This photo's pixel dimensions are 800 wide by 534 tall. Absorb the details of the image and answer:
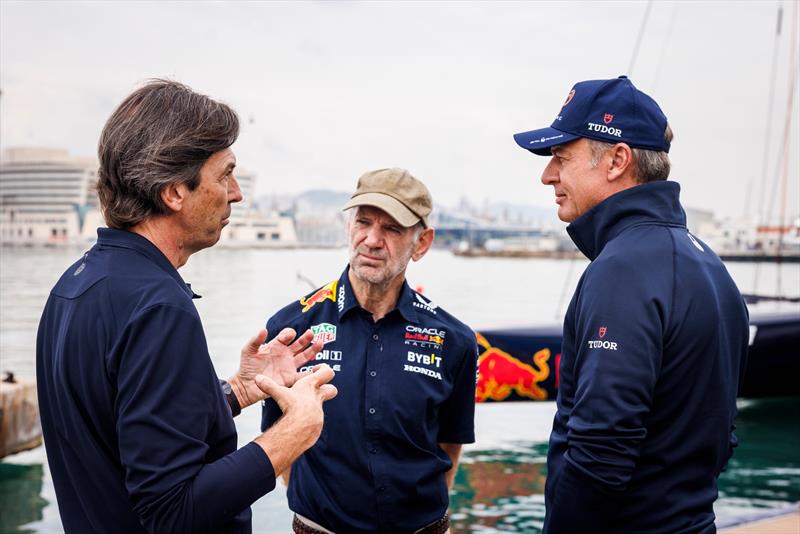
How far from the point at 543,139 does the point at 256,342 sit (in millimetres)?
937

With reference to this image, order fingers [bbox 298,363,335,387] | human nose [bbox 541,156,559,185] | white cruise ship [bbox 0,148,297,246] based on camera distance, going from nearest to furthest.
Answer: fingers [bbox 298,363,335,387]
human nose [bbox 541,156,559,185]
white cruise ship [bbox 0,148,297,246]

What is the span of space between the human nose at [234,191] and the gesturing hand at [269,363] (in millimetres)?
423

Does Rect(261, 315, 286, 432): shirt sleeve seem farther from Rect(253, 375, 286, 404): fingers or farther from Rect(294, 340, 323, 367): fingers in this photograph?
Rect(253, 375, 286, 404): fingers

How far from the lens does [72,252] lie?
148 ft

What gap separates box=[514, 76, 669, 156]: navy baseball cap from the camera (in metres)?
2.04

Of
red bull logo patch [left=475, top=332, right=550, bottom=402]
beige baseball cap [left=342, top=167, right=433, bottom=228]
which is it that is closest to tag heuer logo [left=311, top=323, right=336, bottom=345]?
beige baseball cap [left=342, top=167, right=433, bottom=228]

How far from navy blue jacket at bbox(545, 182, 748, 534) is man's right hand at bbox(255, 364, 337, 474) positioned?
0.61 metres

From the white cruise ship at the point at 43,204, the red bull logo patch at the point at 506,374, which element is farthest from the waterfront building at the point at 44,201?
the red bull logo patch at the point at 506,374

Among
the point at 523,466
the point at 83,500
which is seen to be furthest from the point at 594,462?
the point at 523,466

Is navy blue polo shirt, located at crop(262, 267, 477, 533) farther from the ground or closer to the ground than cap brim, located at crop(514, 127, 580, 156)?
closer to the ground

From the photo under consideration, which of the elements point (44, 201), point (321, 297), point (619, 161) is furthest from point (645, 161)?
point (44, 201)

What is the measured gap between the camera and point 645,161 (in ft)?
6.78

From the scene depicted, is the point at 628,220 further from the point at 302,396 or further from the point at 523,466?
the point at 523,466

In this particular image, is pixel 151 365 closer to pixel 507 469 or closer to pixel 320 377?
pixel 320 377
